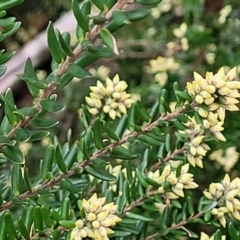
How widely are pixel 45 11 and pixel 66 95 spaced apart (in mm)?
403

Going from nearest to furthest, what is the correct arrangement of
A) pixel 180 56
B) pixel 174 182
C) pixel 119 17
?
1. pixel 119 17
2. pixel 174 182
3. pixel 180 56

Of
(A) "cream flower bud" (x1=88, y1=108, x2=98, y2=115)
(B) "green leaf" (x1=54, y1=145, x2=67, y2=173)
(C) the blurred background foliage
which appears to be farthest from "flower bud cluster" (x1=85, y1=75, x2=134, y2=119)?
(C) the blurred background foliage

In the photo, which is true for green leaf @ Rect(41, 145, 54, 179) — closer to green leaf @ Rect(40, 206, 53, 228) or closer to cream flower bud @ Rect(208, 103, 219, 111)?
green leaf @ Rect(40, 206, 53, 228)

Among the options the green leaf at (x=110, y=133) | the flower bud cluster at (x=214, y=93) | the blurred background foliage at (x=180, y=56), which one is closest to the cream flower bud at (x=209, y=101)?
the flower bud cluster at (x=214, y=93)

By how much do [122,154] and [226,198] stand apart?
13cm

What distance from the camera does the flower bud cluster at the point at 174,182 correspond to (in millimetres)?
532

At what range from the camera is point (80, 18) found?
1.42ft

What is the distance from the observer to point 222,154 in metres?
0.93

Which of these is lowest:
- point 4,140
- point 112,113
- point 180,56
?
point 180,56

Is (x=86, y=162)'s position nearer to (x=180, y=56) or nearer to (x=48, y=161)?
(x=48, y=161)

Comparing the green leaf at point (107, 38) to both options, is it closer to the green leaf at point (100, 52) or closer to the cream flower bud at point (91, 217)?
the green leaf at point (100, 52)

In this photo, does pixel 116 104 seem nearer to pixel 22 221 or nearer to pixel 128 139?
pixel 128 139

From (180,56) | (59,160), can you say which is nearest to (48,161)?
(59,160)

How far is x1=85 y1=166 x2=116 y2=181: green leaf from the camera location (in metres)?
0.49
